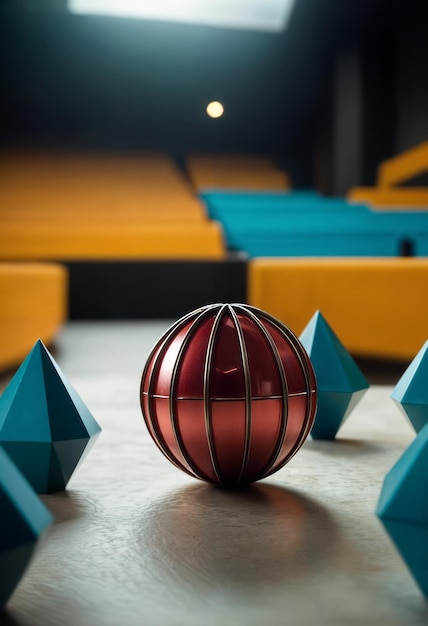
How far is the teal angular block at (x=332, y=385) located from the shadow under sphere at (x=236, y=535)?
17.7 inches

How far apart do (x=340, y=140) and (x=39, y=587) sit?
858 centimetres

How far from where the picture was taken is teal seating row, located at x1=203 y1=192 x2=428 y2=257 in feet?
20.2

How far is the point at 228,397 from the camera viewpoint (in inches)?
54.3

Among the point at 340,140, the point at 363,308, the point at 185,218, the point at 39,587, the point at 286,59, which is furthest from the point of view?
the point at 286,59

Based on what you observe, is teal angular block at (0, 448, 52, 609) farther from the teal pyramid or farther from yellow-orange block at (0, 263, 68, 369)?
yellow-orange block at (0, 263, 68, 369)

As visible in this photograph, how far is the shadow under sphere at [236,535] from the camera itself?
3.55 ft

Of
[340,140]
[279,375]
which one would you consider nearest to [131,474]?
[279,375]

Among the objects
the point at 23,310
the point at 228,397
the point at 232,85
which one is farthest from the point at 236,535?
the point at 232,85

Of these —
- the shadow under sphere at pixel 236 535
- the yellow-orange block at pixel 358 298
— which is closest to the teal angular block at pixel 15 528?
the shadow under sphere at pixel 236 535

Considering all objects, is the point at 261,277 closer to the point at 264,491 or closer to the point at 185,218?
the point at 264,491

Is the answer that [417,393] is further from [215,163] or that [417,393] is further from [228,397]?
[215,163]

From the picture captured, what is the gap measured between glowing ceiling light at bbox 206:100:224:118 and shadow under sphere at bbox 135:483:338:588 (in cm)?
978

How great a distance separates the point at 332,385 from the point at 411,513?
3.35ft

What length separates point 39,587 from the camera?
1032mm
